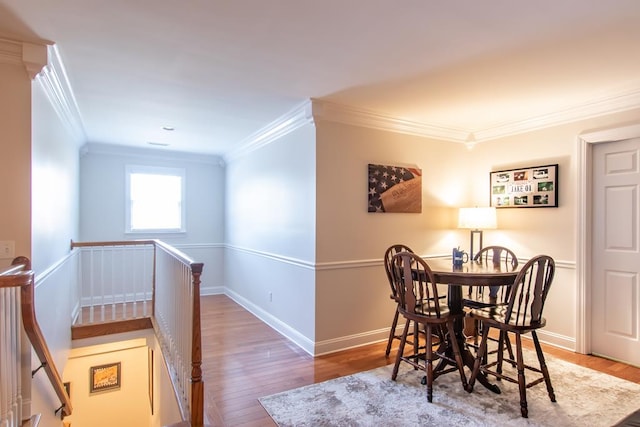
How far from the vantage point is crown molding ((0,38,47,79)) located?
7.30ft

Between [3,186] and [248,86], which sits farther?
[248,86]

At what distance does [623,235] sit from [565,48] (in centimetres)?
196

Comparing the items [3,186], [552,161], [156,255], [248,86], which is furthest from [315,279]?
[552,161]

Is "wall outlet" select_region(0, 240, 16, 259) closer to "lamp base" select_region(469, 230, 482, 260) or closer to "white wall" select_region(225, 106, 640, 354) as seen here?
"white wall" select_region(225, 106, 640, 354)

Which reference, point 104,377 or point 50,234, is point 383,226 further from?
point 104,377

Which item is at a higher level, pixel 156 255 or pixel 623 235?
pixel 623 235

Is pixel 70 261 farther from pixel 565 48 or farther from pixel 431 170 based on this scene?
pixel 565 48

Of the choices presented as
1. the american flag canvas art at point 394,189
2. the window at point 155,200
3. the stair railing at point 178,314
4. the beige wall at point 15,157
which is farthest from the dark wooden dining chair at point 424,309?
the window at point 155,200

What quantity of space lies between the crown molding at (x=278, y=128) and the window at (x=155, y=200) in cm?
130

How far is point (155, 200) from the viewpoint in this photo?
5762 millimetres

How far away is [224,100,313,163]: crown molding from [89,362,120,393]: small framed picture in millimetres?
3599

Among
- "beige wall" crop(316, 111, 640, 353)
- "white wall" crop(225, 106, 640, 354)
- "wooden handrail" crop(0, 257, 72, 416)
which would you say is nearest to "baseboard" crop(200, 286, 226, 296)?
"white wall" crop(225, 106, 640, 354)

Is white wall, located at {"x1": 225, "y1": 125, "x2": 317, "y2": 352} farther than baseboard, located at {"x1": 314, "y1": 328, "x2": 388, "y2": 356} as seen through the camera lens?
Yes

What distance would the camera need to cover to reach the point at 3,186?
224 centimetres
